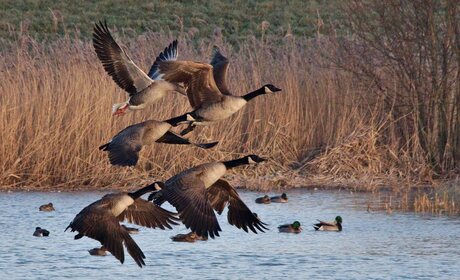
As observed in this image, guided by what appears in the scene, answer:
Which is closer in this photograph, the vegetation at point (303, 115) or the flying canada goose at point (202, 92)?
the flying canada goose at point (202, 92)

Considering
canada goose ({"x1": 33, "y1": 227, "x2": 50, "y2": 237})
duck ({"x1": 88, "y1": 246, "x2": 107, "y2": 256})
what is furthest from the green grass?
duck ({"x1": 88, "y1": 246, "x2": 107, "y2": 256})

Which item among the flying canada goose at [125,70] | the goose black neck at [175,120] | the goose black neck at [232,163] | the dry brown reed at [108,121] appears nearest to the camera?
the goose black neck at [232,163]

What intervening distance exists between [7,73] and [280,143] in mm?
3812

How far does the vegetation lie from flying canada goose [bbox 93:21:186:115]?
4.03 meters

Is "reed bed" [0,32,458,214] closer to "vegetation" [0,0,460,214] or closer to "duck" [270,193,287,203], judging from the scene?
"vegetation" [0,0,460,214]

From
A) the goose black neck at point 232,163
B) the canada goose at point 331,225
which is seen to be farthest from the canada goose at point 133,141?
the canada goose at point 331,225

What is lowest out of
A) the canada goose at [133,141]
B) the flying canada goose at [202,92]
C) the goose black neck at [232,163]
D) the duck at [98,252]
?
the duck at [98,252]

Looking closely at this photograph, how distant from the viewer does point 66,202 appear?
14938mm

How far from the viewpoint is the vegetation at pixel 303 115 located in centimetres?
1595

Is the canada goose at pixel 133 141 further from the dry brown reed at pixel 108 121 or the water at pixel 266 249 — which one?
the dry brown reed at pixel 108 121

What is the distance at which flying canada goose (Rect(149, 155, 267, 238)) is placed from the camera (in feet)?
31.7

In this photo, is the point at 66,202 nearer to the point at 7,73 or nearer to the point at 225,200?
the point at 7,73

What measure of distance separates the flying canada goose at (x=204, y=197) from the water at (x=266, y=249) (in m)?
1.00

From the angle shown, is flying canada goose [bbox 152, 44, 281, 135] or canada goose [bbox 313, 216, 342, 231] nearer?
flying canada goose [bbox 152, 44, 281, 135]
